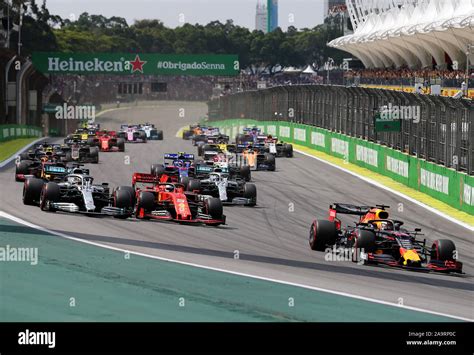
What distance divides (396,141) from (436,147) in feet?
19.6

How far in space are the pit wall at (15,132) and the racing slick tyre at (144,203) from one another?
3253cm

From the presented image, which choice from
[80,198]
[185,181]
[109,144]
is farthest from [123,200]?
[109,144]

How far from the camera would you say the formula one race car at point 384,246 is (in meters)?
18.0

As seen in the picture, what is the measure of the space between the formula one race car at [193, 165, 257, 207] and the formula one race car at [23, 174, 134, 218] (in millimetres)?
3252

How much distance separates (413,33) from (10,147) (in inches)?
1854

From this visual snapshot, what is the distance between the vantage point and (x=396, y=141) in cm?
3747

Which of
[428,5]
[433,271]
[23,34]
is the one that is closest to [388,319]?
[433,271]

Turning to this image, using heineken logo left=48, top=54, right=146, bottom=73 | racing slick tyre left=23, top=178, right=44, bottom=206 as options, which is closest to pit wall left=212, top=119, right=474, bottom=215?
racing slick tyre left=23, top=178, right=44, bottom=206

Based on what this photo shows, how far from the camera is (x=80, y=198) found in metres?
23.6

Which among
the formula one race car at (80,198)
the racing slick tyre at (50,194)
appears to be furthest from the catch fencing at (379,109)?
the racing slick tyre at (50,194)

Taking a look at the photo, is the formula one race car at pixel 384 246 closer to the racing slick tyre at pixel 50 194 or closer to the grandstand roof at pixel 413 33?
the racing slick tyre at pixel 50 194
